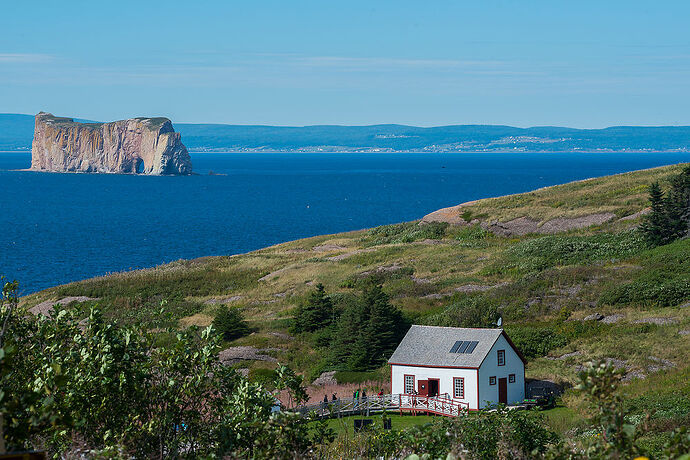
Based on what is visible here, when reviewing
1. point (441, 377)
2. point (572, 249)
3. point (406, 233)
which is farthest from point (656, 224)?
point (441, 377)

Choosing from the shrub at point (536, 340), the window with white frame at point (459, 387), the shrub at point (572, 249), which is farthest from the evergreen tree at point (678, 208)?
the window with white frame at point (459, 387)

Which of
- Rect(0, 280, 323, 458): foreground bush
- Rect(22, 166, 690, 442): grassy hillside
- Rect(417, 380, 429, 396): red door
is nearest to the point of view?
Rect(0, 280, 323, 458): foreground bush

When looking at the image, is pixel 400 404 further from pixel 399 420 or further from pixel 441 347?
pixel 441 347

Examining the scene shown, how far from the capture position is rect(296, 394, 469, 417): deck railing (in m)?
33.5

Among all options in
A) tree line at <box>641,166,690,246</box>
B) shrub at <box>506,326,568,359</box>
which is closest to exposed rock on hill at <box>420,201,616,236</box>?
tree line at <box>641,166,690,246</box>

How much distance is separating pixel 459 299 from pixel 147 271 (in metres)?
35.7

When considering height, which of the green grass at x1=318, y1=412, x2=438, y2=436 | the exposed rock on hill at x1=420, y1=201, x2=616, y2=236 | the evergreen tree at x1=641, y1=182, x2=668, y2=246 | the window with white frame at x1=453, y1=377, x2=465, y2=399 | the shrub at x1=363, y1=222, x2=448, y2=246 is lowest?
the green grass at x1=318, y1=412, x2=438, y2=436

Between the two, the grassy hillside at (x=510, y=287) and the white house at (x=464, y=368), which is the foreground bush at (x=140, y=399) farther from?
the white house at (x=464, y=368)

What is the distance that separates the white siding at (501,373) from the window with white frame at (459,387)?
0.83m

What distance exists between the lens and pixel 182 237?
127625 millimetres

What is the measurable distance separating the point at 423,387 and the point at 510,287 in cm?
2053

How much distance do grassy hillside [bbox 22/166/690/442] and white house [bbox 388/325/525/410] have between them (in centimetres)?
288

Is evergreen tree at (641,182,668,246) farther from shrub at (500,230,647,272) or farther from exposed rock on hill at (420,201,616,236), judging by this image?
exposed rock on hill at (420,201,616,236)

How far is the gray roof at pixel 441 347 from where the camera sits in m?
35.5
